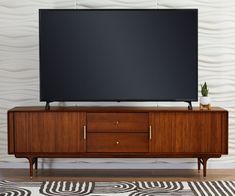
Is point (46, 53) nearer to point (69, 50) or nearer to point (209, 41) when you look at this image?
point (69, 50)

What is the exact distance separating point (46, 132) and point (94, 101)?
48 cm

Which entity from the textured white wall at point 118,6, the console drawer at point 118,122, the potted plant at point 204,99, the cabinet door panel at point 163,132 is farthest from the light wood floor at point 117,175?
the potted plant at point 204,99

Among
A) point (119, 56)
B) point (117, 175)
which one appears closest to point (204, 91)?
point (119, 56)

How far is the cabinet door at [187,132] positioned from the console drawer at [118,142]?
92 millimetres

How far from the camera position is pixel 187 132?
4594 mm

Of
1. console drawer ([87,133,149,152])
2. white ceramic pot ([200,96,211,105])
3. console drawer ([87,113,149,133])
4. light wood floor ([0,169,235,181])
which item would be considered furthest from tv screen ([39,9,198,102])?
light wood floor ([0,169,235,181])

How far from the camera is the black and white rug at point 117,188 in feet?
13.2

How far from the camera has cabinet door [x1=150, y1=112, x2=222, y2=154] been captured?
4.58 metres

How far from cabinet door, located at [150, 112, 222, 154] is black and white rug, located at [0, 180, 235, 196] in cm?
33

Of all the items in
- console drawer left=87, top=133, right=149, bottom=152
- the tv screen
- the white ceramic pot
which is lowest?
console drawer left=87, top=133, right=149, bottom=152

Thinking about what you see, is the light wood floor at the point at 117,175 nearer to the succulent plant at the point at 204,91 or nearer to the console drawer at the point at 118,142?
the console drawer at the point at 118,142

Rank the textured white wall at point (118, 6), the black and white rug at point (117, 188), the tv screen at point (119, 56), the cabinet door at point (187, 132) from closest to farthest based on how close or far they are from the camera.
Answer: the black and white rug at point (117, 188), the cabinet door at point (187, 132), the tv screen at point (119, 56), the textured white wall at point (118, 6)

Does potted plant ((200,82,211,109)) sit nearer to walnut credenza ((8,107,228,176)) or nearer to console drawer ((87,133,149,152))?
walnut credenza ((8,107,228,176))

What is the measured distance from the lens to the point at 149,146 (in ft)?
15.1
